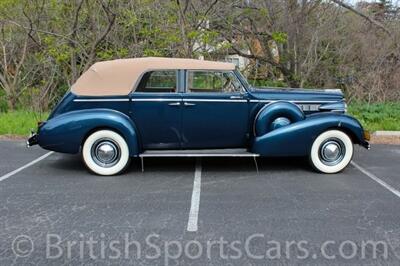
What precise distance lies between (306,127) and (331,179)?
796 millimetres

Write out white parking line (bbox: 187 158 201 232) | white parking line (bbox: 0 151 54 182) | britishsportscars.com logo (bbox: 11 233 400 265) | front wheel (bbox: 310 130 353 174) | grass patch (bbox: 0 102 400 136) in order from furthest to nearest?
grass patch (bbox: 0 102 400 136) → front wheel (bbox: 310 130 353 174) → white parking line (bbox: 0 151 54 182) → white parking line (bbox: 187 158 201 232) → britishsportscars.com logo (bbox: 11 233 400 265)

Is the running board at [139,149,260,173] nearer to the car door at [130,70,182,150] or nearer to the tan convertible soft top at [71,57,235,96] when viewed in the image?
the car door at [130,70,182,150]

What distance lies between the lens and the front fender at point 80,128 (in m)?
6.50

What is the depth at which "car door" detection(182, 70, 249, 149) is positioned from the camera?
6715 mm

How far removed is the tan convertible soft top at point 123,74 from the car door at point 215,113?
130mm

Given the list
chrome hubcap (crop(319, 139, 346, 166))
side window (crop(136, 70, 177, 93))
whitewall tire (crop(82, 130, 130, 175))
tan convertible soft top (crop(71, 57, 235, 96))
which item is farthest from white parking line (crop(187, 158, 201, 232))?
chrome hubcap (crop(319, 139, 346, 166))

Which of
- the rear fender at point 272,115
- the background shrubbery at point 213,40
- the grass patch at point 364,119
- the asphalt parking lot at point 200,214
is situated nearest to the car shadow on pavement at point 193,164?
A: the asphalt parking lot at point 200,214

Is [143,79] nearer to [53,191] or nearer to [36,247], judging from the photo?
[53,191]

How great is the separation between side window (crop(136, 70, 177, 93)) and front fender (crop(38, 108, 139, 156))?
1.87ft

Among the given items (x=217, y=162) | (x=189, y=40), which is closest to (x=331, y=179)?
(x=217, y=162)

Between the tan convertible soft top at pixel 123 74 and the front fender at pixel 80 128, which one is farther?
the tan convertible soft top at pixel 123 74

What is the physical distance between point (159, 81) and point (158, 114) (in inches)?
20.8

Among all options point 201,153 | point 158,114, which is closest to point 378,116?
point 201,153

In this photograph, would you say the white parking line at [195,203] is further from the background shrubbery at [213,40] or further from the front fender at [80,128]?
the background shrubbery at [213,40]
